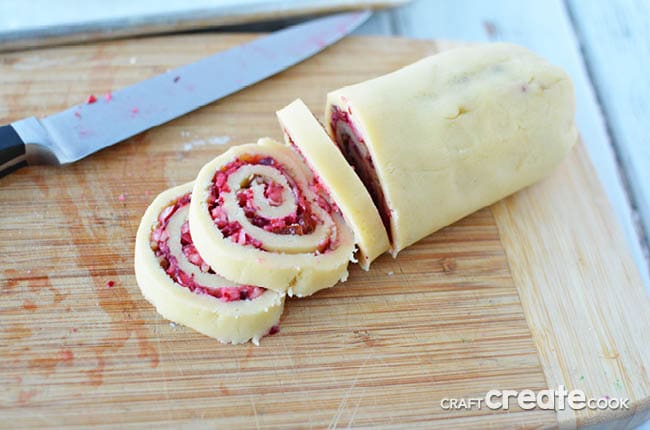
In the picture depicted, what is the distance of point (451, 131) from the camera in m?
2.78

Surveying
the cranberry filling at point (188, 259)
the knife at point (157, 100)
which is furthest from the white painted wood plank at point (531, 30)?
the cranberry filling at point (188, 259)

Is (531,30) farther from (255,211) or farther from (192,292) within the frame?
(192,292)

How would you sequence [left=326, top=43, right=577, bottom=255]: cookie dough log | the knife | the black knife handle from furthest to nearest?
the knife → the black knife handle → [left=326, top=43, right=577, bottom=255]: cookie dough log

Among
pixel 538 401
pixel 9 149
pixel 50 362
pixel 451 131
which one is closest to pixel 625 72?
pixel 451 131

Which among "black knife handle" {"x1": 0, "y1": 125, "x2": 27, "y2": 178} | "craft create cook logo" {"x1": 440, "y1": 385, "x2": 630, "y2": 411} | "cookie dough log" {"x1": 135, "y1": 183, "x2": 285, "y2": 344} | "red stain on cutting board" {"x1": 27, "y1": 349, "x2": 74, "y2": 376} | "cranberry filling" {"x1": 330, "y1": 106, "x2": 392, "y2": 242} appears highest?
"cranberry filling" {"x1": 330, "y1": 106, "x2": 392, "y2": 242}

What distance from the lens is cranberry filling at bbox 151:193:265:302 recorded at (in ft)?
8.50

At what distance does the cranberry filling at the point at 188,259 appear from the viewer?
259 centimetres

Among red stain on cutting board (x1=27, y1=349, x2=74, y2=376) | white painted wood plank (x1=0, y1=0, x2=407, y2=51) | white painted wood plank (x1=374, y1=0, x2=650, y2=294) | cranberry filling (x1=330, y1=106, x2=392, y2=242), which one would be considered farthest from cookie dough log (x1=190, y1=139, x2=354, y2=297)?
white painted wood plank (x1=374, y1=0, x2=650, y2=294)

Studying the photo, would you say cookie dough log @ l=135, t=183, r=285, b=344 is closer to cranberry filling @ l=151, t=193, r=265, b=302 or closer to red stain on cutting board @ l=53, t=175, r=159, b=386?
cranberry filling @ l=151, t=193, r=265, b=302

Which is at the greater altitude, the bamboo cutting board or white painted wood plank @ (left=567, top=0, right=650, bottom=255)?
white painted wood plank @ (left=567, top=0, right=650, bottom=255)

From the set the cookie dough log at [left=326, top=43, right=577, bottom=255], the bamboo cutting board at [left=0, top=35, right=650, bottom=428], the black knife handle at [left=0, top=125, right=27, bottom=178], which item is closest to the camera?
the bamboo cutting board at [left=0, top=35, right=650, bottom=428]

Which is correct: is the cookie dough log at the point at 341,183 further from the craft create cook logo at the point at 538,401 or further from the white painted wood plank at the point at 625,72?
the white painted wood plank at the point at 625,72

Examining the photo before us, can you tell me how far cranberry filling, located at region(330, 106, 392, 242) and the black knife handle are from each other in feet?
4.34

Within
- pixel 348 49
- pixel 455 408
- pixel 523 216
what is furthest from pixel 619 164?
pixel 455 408
